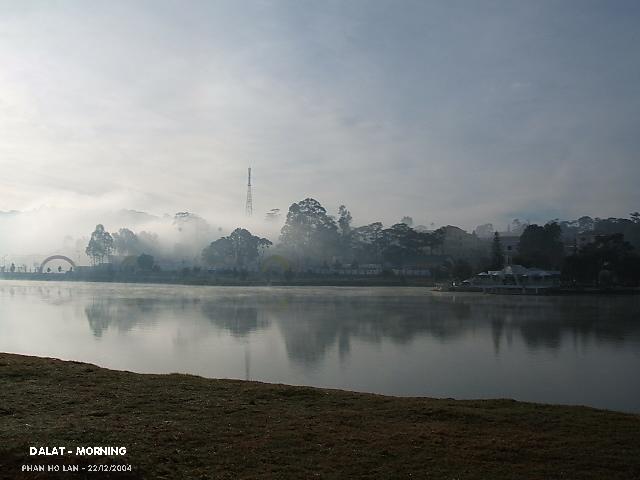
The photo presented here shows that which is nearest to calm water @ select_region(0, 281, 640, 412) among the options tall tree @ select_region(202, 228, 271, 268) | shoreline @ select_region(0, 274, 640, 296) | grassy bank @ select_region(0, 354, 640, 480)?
grassy bank @ select_region(0, 354, 640, 480)

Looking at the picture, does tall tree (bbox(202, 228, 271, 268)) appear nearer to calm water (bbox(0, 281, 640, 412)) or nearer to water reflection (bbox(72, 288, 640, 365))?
water reflection (bbox(72, 288, 640, 365))

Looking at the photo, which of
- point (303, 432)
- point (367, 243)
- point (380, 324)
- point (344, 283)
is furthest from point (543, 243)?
point (303, 432)

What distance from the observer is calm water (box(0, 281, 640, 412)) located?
30.0 ft

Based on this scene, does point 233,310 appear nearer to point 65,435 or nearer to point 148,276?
point 65,435

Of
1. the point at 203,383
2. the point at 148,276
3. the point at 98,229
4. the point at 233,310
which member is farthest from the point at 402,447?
the point at 98,229

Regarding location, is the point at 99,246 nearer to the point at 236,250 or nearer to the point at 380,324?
the point at 236,250

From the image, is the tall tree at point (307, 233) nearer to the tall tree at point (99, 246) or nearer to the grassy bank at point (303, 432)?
the tall tree at point (99, 246)

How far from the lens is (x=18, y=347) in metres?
12.8

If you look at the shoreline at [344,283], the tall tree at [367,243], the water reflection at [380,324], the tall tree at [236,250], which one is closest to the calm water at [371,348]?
the water reflection at [380,324]

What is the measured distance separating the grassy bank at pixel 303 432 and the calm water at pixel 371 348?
235 cm

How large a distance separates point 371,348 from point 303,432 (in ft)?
26.1

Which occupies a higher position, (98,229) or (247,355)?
(98,229)

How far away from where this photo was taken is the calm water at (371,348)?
9.13m

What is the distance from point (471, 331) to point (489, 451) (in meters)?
12.9
